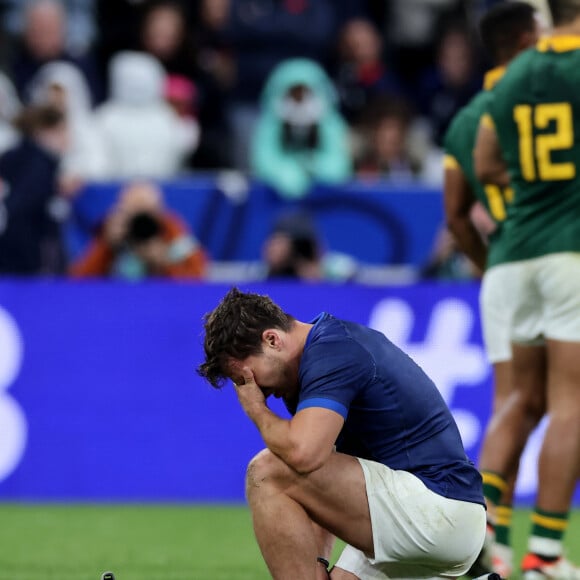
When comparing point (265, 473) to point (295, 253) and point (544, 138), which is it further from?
point (295, 253)

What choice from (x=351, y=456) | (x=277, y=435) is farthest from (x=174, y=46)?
(x=277, y=435)

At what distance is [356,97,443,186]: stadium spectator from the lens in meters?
12.4

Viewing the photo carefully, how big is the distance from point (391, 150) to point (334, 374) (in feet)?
25.1

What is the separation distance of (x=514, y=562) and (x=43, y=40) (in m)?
7.21

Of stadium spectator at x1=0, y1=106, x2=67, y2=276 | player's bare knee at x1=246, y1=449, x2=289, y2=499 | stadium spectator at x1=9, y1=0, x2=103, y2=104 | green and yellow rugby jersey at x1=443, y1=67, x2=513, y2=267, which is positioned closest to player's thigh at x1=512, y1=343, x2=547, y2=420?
green and yellow rugby jersey at x1=443, y1=67, x2=513, y2=267

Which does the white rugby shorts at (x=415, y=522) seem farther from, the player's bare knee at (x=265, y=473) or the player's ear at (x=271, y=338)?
the player's ear at (x=271, y=338)

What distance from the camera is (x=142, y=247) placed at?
10773 millimetres

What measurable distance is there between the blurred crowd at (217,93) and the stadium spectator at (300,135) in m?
0.01

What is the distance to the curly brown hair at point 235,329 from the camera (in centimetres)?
510

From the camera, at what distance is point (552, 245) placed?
6609 mm

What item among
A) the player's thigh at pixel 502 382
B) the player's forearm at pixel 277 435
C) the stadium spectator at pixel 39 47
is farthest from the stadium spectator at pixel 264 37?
the player's forearm at pixel 277 435

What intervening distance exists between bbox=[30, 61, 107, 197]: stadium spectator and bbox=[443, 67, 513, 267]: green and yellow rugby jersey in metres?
4.80

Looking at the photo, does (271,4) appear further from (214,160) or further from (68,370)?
(68,370)

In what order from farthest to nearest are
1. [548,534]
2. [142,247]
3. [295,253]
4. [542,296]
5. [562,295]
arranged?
[142,247], [295,253], [542,296], [562,295], [548,534]
